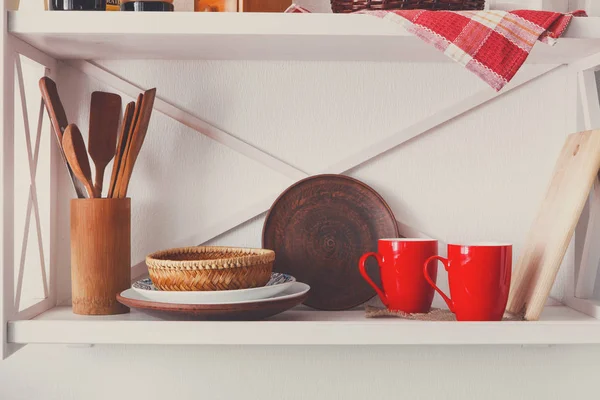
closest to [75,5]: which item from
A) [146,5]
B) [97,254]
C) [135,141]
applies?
[146,5]

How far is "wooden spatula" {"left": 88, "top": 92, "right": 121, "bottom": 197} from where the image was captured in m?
0.98

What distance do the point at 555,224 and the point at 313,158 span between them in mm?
377

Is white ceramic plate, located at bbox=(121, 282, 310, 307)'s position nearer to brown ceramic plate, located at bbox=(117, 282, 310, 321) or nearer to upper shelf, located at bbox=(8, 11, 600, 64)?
brown ceramic plate, located at bbox=(117, 282, 310, 321)

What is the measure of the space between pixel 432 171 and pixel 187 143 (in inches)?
15.6

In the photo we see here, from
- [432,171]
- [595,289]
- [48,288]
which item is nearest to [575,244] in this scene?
[595,289]

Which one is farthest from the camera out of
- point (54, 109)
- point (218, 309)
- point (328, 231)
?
point (328, 231)

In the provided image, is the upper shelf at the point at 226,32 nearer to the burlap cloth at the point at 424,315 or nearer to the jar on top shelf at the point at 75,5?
the jar on top shelf at the point at 75,5

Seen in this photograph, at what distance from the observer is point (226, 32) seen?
2.71 feet

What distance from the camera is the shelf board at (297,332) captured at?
815 mm

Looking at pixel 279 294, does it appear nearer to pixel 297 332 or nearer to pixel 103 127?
pixel 297 332

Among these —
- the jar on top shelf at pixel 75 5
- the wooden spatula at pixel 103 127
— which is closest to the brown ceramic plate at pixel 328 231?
the wooden spatula at pixel 103 127

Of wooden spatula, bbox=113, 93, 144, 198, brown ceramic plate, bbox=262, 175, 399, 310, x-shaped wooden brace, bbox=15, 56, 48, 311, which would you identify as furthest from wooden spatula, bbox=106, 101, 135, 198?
brown ceramic plate, bbox=262, 175, 399, 310

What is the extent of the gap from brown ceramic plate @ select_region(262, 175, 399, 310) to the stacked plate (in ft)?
0.51

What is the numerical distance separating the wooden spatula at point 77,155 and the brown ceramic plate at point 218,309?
18 cm
